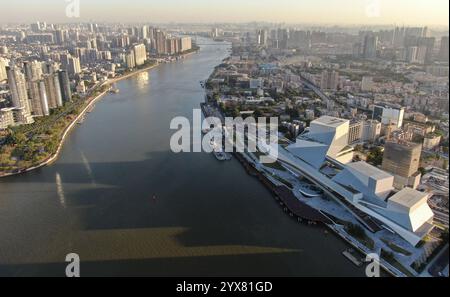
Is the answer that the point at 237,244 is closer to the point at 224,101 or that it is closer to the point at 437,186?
the point at 437,186

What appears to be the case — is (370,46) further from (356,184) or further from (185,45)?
(356,184)

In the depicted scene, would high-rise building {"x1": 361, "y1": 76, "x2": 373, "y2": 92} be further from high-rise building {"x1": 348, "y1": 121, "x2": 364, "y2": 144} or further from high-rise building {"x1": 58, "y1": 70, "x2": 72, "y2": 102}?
high-rise building {"x1": 58, "y1": 70, "x2": 72, "y2": 102}

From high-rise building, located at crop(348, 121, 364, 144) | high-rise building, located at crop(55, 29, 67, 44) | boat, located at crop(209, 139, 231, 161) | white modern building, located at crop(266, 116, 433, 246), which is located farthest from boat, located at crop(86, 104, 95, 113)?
high-rise building, located at crop(55, 29, 67, 44)

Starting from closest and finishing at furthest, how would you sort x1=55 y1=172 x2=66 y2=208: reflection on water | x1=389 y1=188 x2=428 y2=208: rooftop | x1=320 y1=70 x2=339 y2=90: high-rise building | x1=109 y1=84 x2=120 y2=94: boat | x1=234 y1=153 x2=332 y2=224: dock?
1. x1=389 y1=188 x2=428 y2=208: rooftop
2. x1=234 y1=153 x2=332 y2=224: dock
3. x1=55 y1=172 x2=66 y2=208: reflection on water
4. x1=320 y1=70 x2=339 y2=90: high-rise building
5. x1=109 y1=84 x2=120 y2=94: boat

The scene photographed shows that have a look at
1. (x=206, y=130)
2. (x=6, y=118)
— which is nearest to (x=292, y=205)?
(x=206, y=130)

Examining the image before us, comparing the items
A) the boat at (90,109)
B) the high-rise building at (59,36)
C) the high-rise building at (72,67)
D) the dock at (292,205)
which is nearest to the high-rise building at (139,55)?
the high-rise building at (72,67)
